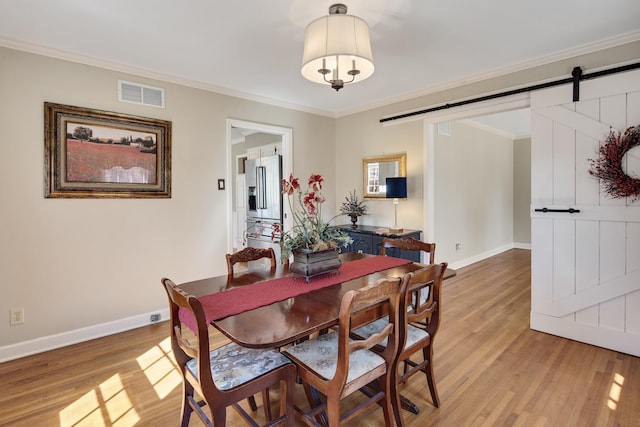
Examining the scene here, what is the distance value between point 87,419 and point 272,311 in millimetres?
1413

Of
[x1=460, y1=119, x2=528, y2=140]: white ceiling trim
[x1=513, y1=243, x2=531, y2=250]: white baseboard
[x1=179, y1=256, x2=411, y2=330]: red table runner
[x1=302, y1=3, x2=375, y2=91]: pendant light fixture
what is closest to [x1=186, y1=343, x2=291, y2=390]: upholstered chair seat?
[x1=179, y1=256, x2=411, y2=330]: red table runner

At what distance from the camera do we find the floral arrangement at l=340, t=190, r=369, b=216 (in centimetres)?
467

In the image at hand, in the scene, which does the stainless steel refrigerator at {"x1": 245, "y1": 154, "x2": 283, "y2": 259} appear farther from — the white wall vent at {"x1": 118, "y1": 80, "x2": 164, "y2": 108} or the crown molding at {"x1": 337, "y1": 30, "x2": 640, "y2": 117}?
the white wall vent at {"x1": 118, "y1": 80, "x2": 164, "y2": 108}

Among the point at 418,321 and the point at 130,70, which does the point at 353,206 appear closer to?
the point at 418,321

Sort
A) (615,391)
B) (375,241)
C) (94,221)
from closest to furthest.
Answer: (615,391), (94,221), (375,241)

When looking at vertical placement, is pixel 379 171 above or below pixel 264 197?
above

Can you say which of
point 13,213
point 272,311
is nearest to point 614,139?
point 272,311

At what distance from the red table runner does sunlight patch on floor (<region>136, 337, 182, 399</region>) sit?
0.96 metres

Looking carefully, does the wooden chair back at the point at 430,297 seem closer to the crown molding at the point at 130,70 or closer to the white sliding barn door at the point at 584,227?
the white sliding barn door at the point at 584,227

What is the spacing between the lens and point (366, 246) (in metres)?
4.22

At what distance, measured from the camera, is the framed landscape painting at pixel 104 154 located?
283 centimetres

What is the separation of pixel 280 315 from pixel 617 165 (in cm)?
287

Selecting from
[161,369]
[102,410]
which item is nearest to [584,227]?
[161,369]

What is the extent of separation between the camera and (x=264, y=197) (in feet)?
19.5
